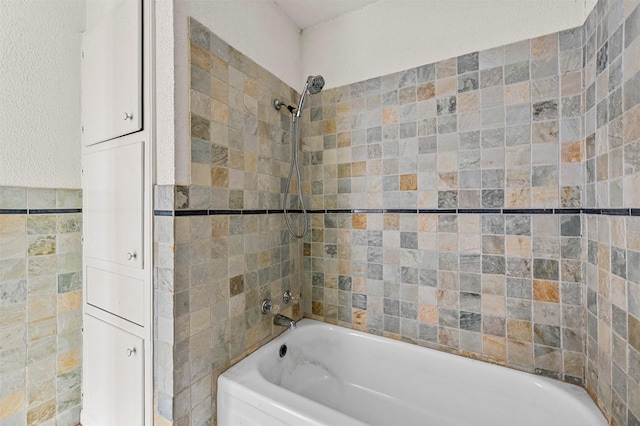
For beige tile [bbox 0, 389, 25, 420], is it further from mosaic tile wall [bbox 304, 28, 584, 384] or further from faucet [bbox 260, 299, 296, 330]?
mosaic tile wall [bbox 304, 28, 584, 384]

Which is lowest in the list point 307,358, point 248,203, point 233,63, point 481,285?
point 307,358

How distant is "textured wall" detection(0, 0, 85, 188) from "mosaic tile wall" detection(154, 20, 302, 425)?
0.71m

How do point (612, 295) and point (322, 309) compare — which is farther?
point (322, 309)

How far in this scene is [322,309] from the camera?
1.82m

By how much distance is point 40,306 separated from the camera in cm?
137

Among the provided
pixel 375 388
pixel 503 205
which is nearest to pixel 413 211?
pixel 503 205

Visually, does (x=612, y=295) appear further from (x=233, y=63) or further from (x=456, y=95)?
(x=233, y=63)

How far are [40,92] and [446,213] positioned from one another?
6.65 ft

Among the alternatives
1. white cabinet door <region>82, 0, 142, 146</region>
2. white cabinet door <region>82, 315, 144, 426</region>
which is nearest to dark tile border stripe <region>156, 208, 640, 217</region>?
white cabinet door <region>82, 0, 142, 146</region>

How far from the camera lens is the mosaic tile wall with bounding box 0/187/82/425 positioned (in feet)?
4.12

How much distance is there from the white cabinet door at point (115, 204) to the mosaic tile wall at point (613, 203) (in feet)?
5.55

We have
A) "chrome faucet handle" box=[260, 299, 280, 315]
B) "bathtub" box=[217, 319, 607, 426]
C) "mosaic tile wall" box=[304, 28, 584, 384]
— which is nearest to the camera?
"bathtub" box=[217, 319, 607, 426]

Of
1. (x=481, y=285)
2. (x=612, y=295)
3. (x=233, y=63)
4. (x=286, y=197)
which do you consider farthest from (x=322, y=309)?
(x=233, y=63)

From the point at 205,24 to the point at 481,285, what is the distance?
171cm
